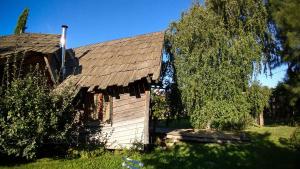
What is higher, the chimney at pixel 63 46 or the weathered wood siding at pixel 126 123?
the chimney at pixel 63 46

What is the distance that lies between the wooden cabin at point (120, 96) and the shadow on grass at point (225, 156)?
1577 mm

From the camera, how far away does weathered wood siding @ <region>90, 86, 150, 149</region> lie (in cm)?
1270

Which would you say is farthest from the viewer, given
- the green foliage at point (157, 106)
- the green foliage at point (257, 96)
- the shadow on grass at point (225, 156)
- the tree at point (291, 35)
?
the green foliage at point (257, 96)

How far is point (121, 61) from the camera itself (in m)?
14.1

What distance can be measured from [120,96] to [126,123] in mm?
1233

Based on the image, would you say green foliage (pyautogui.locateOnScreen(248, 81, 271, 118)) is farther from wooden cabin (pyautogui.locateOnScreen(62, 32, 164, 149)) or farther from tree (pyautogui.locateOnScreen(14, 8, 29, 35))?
tree (pyautogui.locateOnScreen(14, 8, 29, 35))

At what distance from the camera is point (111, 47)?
16547 millimetres

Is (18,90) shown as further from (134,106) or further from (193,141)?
(193,141)

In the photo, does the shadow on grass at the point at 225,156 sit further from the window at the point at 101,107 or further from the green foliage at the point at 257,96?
the green foliage at the point at 257,96

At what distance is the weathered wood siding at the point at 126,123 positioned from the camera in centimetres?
1270

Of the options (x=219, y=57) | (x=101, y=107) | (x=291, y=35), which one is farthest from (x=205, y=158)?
(x=219, y=57)

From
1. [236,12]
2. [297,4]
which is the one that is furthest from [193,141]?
[236,12]

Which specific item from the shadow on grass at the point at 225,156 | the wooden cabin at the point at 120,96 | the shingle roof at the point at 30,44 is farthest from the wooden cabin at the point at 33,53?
the shadow on grass at the point at 225,156

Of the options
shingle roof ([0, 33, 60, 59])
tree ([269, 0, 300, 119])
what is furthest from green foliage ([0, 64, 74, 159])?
tree ([269, 0, 300, 119])
